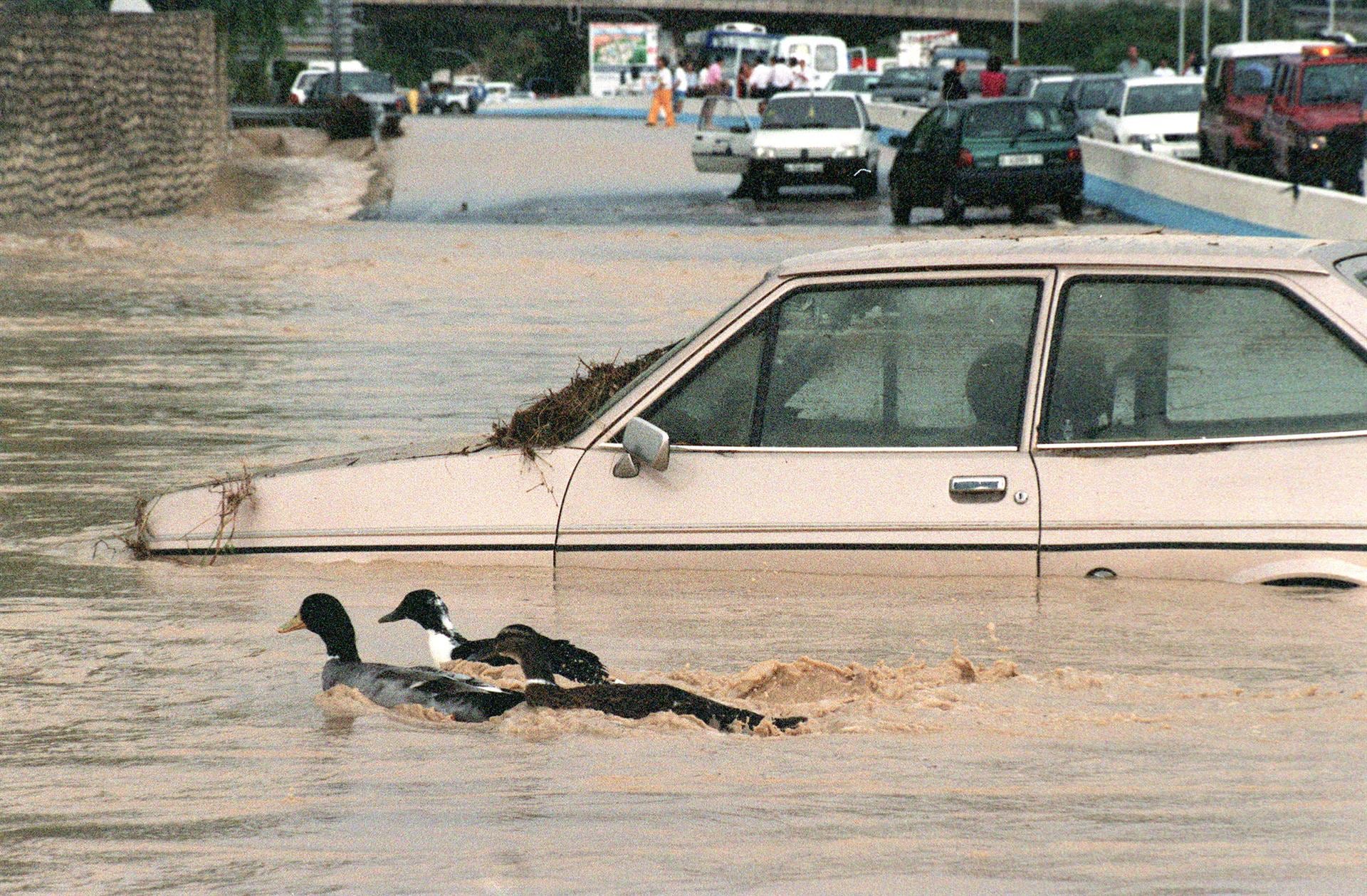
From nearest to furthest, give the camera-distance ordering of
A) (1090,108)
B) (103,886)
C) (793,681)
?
(103,886) < (793,681) < (1090,108)

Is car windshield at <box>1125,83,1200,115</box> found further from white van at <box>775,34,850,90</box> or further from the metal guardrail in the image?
white van at <box>775,34,850,90</box>

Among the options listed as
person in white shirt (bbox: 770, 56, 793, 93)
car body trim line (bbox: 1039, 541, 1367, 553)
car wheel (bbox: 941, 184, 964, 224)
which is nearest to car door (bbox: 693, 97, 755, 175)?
car wheel (bbox: 941, 184, 964, 224)

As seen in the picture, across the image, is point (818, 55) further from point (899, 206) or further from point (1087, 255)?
point (1087, 255)

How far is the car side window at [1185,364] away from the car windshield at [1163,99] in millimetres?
32120

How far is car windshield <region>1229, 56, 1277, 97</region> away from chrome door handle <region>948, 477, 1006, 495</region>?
82.1 ft

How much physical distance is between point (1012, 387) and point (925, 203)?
22.3 metres

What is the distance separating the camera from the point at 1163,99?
37.4 metres

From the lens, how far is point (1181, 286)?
606 centimetres

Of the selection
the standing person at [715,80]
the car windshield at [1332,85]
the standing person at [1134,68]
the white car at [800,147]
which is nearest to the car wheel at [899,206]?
the white car at [800,147]

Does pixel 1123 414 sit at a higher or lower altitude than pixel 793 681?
higher

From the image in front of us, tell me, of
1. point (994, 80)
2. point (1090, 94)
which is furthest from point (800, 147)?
point (1090, 94)

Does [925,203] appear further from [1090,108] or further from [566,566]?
[566,566]

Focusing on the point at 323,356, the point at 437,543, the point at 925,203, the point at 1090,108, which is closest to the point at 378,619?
the point at 437,543

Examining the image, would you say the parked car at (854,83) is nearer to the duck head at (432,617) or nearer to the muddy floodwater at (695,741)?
the muddy floodwater at (695,741)
